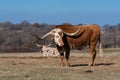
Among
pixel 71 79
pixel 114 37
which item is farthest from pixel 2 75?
pixel 114 37

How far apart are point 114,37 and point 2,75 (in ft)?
177

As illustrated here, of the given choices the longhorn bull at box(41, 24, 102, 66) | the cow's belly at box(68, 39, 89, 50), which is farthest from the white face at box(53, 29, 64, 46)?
the cow's belly at box(68, 39, 89, 50)

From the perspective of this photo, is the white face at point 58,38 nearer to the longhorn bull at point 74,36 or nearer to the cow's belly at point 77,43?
the longhorn bull at point 74,36

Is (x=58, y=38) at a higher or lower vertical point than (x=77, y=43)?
higher

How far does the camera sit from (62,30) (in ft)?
81.0

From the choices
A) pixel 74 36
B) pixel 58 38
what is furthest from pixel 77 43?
pixel 58 38

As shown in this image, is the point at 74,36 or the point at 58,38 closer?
the point at 58,38

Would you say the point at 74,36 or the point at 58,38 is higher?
the point at 74,36

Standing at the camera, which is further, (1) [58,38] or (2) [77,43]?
(2) [77,43]

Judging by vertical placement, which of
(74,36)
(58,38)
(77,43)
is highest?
(74,36)

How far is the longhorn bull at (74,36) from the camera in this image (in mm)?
24628

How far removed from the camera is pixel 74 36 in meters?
25.1

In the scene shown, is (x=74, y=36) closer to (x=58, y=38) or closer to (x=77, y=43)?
(x=77, y=43)

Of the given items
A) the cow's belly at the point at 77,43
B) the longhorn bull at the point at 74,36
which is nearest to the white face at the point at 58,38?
the longhorn bull at the point at 74,36
